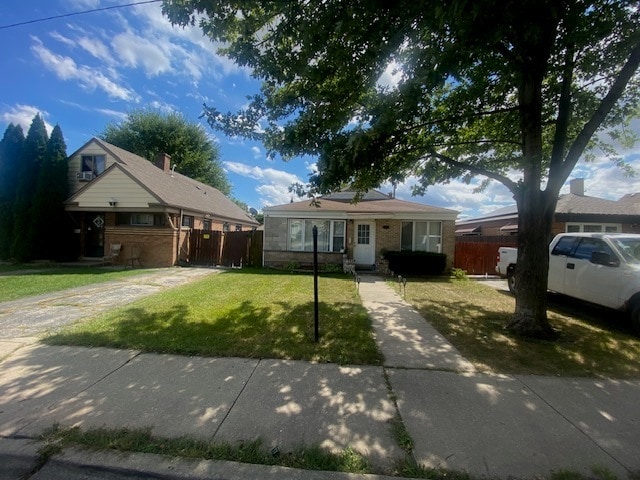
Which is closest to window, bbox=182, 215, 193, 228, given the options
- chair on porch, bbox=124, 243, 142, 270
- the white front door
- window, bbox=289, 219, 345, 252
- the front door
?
chair on porch, bbox=124, 243, 142, 270

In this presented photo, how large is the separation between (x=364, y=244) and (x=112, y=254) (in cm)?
1241

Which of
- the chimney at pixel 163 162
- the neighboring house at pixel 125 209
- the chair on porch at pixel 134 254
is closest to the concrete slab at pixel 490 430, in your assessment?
the neighboring house at pixel 125 209

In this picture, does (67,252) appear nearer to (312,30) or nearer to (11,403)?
(11,403)

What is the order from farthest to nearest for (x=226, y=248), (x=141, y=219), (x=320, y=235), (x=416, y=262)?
(x=226, y=248), (x=141, y=219), (x=320, y=235), (x=416, y=262)

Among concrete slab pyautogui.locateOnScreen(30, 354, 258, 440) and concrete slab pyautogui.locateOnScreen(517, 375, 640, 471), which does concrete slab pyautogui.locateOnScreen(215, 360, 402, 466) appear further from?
concrete slab pyautogui.locateOnScreen(517, 375, 640, 471)

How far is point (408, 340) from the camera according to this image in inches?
199

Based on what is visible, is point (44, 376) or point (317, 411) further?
point (44, 376)

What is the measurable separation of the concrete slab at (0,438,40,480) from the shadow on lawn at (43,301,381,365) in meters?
1.89

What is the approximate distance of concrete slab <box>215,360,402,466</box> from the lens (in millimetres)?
2492

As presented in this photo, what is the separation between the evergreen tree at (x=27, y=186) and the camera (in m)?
A: 14.2

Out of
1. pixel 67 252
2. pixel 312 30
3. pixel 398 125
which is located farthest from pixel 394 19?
pixel 67 252

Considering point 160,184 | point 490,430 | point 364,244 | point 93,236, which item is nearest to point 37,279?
point 93,236

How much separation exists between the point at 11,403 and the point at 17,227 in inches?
644

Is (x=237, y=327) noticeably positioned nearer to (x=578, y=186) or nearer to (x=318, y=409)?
(x=318, y=409)
